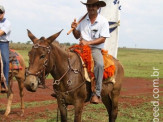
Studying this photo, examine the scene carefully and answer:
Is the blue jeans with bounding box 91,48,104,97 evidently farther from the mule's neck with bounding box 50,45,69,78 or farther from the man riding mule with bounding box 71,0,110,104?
the mule's neck with bounding box 50,45,69,78

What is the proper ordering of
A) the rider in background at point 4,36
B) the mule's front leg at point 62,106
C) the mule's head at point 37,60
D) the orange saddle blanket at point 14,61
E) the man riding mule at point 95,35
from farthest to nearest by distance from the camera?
the orange saddle blanket at point 14,61 → the rider in background at point 4,36 → the man riding mule at point 95,35 → the mule's front leg at point 62,106 → the mule's head at point 37,60

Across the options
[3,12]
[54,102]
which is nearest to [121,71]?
[3,12]

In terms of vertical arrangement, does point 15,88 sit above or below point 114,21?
below

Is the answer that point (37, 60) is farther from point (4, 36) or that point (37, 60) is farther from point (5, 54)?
point (5, 54)

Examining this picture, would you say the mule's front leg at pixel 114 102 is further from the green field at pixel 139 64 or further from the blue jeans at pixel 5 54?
the green field at pixel 139 64

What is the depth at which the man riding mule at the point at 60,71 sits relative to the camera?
17.6 feet

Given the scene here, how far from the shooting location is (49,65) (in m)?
5.66

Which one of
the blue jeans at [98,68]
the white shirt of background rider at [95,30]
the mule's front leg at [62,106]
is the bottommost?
the mule's front leg at [62,106]

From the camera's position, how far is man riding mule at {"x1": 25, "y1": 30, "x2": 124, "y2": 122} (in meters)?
5.36

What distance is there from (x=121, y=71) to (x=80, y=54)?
1847 mm

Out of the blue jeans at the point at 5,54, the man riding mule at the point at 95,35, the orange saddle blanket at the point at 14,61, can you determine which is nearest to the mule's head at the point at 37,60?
the man riding mule at the point at 95,35

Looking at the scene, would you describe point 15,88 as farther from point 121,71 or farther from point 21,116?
point 121,71

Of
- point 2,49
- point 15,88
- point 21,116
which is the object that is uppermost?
point 2,49

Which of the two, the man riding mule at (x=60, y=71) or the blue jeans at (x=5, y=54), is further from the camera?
the blue jeans at (x=5, y=54)
